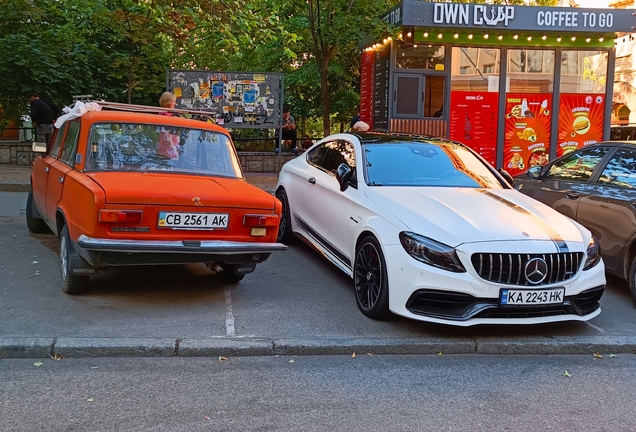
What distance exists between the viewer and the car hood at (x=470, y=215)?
510cm

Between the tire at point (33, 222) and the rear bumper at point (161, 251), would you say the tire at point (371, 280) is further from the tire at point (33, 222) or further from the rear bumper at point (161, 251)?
the tire at point (33, 222)

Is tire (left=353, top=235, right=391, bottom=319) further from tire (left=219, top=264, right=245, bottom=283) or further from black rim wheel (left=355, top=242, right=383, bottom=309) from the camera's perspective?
tire (left=219, top=264, right=245, bottom=283)

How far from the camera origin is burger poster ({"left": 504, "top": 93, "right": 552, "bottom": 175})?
15180 mm

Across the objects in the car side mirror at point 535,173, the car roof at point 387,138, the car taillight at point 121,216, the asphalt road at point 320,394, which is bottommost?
the asphalt road at point 320,394

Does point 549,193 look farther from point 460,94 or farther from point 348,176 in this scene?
point 460,94

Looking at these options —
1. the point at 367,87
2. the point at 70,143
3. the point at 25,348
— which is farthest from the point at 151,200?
the point at 367,87

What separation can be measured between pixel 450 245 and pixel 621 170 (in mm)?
3011

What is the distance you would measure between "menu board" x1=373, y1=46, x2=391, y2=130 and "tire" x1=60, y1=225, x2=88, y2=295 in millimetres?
9981

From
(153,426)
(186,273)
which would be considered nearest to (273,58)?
(186,273)

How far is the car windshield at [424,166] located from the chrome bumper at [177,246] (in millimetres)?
1408

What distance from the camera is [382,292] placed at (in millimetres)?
5352

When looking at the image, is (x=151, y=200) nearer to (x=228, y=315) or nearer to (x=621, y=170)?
(x=228, y=315)

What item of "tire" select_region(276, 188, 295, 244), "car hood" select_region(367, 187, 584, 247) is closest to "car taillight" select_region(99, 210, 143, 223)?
"car hood" select_region(367, 187, 584, 247)

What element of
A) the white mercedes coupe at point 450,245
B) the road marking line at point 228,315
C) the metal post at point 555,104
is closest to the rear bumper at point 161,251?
the road marking line at point 228,315
